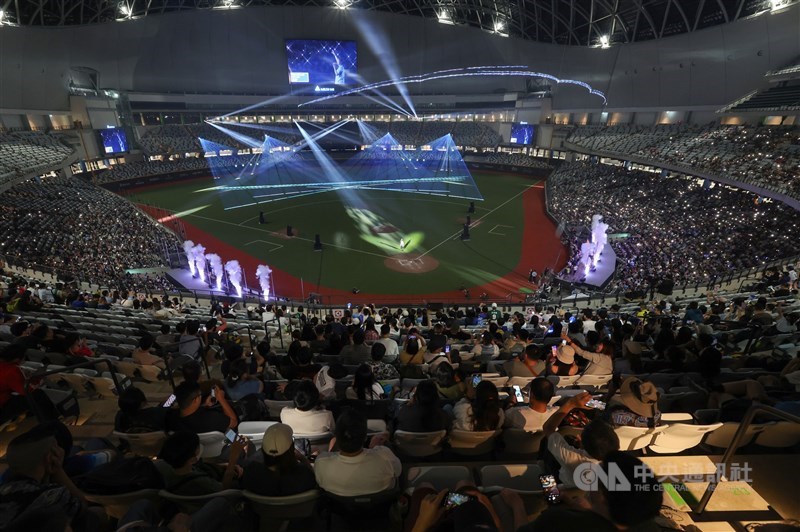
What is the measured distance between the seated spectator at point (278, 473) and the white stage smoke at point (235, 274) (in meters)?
22.5

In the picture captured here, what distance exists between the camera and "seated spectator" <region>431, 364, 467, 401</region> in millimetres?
6461

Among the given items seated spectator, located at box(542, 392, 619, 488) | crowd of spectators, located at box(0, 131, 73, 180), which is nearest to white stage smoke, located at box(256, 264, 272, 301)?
seated spectator, located at box(542, 392, 619, 488)

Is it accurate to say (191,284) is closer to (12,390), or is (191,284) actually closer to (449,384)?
(12,390)

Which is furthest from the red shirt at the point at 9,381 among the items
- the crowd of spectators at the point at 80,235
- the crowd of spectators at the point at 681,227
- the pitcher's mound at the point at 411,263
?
the pitcher's mound at the point at 411,263

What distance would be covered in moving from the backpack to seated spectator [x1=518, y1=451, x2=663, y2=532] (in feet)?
10.9

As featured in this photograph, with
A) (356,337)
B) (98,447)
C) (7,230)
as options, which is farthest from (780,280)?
(7,230)

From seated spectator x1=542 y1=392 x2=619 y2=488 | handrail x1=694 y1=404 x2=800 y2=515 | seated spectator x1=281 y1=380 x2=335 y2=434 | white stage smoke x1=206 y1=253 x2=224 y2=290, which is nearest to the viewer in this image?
seated spectator x1=542 y1=392 x2=619 y2=488

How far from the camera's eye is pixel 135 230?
95.2 feet

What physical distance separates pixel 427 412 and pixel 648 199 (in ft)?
128

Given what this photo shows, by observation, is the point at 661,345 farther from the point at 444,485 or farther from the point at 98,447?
the point at 98,447

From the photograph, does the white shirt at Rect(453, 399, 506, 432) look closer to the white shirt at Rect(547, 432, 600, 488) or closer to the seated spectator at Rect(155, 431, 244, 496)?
the white shirt at Rect(547, 432, 600, 488)

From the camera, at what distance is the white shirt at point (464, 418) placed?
5.14 meters

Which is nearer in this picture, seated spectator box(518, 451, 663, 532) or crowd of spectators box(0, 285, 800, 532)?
seated spectator box(518, 451, 663, 532)

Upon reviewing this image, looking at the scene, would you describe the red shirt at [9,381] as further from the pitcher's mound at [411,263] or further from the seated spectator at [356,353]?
the pitcher's mound at [411,263]
